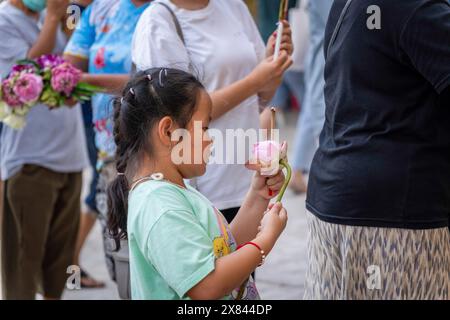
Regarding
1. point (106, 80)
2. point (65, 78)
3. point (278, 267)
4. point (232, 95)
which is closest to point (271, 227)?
point (232, 95)

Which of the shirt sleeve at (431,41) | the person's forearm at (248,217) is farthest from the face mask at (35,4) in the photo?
the shirt sleeve at (431,41)

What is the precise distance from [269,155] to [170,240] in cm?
46

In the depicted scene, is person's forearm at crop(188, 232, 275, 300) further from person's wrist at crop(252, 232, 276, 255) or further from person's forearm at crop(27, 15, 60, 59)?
person's forearm at crop(27, 15, 60, 59)

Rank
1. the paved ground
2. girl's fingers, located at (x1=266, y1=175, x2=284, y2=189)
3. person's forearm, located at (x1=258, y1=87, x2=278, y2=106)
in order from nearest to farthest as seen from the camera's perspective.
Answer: girl's fingers, located at (x1=266, y1=175, x2=284, y2=189) → person's forearm, located at (x1=258, y1=87, x2=278, y2=106) → the paved ground

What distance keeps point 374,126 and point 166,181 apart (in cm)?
67

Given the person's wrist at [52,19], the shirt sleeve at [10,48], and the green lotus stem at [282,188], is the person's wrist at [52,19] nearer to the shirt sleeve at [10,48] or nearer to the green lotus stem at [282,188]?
the shirt sleeve at [10,48]

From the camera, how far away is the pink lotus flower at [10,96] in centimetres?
360

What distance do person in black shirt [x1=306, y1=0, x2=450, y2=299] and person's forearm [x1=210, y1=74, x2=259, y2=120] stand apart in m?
0.48

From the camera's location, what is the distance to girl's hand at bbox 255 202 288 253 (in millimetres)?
2160

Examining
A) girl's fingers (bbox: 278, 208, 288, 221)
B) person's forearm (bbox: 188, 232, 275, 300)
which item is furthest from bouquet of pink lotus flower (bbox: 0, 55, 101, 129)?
person's forearm (bbox: 188, 232, 275, 300)

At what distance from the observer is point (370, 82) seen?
2.45 meters

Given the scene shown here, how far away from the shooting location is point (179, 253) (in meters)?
1.98

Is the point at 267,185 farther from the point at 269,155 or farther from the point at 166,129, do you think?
the point at 166,129
